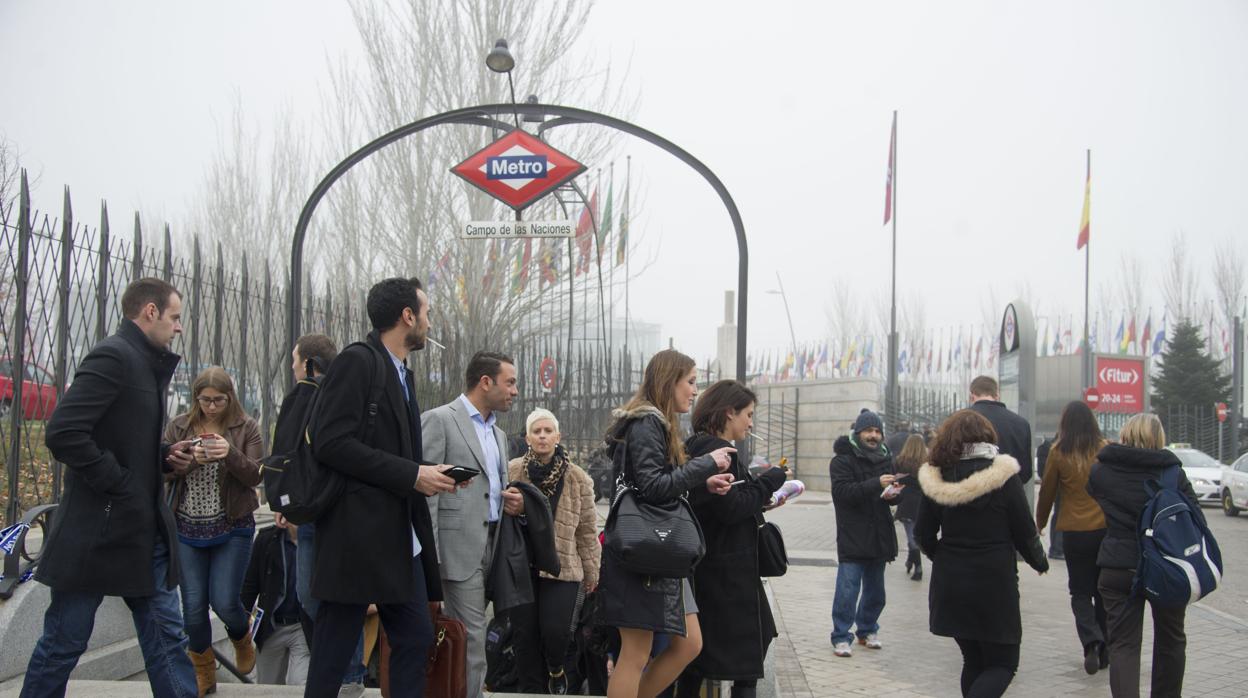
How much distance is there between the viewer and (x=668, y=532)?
4.07 m

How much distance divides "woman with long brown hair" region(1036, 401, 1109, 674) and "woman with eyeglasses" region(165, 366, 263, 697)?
5064 mm

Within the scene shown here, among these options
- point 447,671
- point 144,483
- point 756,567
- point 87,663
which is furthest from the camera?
point 87,663

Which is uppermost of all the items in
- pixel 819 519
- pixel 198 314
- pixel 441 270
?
pixel 441 270

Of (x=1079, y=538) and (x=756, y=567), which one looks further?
(x=1079, y=538)

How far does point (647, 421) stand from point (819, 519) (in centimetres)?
1498

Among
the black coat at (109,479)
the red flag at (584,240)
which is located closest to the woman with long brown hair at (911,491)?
the black coat at (109,479)

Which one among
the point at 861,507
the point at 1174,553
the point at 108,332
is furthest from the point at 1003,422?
the point at 108,332

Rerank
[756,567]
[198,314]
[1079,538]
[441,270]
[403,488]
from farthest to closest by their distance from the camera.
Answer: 1. [441,270]
2. [198,314]
3. [1079,538]
4. [756,567]
5. [403,488]

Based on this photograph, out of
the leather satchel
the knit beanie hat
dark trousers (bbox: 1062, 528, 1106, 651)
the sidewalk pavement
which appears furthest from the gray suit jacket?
dark trousers (bbox: 1062, 528, 1106, 651)

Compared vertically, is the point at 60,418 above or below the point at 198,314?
below

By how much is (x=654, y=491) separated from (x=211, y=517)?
7.87ft

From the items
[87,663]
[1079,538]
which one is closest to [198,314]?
[87,663]

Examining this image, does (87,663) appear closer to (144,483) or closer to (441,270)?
(144,483)

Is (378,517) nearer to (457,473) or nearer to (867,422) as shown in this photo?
(457,473)
